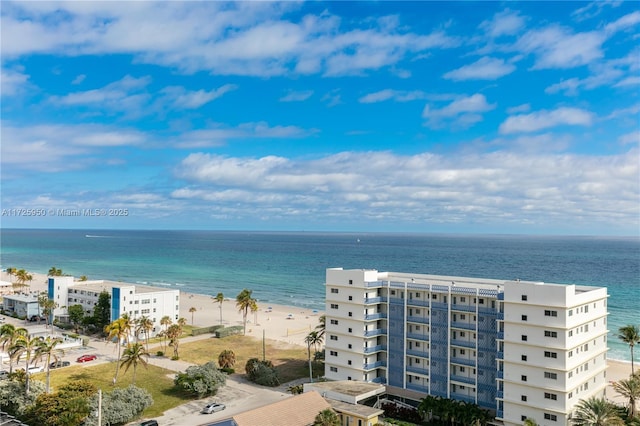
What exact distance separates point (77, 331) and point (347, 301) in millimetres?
60765

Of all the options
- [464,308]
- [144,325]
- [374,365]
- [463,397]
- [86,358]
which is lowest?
[86,358]

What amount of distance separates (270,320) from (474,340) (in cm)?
6375

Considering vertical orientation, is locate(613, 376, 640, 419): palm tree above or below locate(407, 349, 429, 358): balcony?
below

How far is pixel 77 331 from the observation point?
90938 millimetres

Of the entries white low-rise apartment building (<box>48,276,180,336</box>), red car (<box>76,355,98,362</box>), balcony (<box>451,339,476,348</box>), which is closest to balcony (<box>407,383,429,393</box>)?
balcony (<box>451,339,476,348</box>)

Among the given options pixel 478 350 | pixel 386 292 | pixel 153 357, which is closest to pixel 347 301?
pixel 386 292

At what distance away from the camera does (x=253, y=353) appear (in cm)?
7819

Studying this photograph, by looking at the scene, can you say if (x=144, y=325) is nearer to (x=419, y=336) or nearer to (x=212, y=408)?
(x=212, y=408)

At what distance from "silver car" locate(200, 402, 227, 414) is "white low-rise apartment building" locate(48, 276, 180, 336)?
39.9 metres

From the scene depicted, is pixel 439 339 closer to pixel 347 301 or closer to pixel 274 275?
pixel 347 301

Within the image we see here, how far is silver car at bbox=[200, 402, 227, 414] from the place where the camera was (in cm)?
5166

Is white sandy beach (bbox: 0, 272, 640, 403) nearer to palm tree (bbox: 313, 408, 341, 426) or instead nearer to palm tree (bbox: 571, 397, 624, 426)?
palm tree (bbox: 571, 397, 624, 426)

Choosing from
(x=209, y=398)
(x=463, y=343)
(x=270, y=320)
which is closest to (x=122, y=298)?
(x=270, y=320)

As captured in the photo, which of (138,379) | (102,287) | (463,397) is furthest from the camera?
(102,287)
